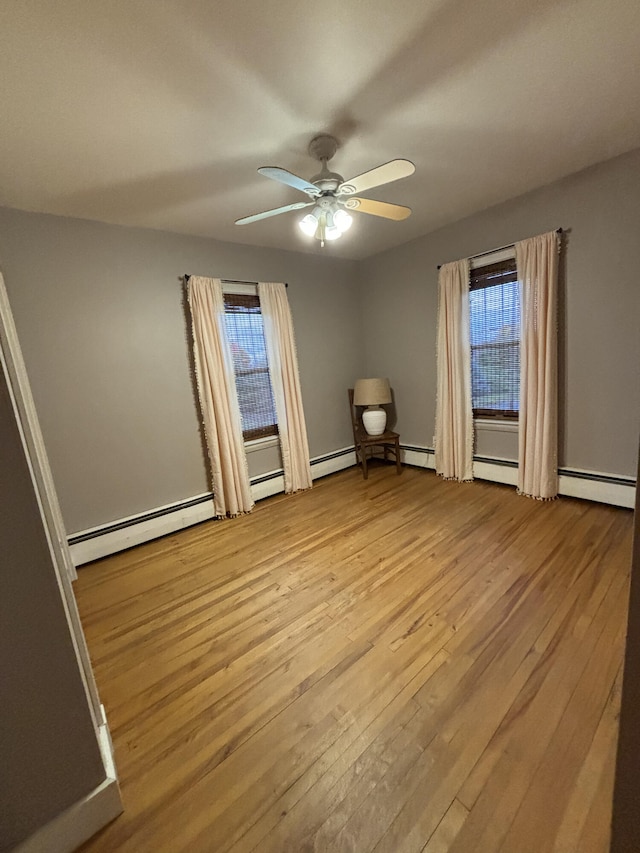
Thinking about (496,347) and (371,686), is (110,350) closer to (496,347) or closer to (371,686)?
(371,686)

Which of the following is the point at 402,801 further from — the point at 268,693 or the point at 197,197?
the point at 197,197

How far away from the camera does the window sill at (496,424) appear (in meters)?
3.20

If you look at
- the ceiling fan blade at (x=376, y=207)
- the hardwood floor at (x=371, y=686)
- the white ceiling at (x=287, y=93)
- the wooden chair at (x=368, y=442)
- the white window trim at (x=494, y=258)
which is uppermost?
the white ceiling at (x=287, y=93)

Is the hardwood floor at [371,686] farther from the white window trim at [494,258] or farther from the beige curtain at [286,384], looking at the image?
the white window trim at [494,258]

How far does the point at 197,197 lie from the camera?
2.35m

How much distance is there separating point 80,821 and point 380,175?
2.72 m

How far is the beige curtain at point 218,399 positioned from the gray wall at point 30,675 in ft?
7.26

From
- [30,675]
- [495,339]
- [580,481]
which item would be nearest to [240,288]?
[495,339]

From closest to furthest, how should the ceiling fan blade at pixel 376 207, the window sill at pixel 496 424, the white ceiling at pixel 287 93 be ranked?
the white ceiling at pixel 287 93, the ceiling fan blade at pixel 376 207, the window sill at pixel 496 424

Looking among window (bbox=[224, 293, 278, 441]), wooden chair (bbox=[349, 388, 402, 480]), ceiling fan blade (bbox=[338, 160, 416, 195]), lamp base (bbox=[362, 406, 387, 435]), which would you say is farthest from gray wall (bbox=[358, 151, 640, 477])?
window (bbox=[224, 293, 278, 441])

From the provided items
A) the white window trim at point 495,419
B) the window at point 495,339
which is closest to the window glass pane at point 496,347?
the window at point 495,339

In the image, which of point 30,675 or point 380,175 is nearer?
point 30,675

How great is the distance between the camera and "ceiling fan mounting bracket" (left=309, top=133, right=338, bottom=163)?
1.81 meters

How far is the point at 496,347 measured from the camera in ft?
10.5
